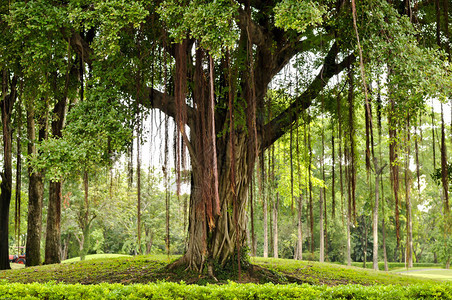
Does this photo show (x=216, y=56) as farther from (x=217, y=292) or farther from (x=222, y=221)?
(x=222, y=221)

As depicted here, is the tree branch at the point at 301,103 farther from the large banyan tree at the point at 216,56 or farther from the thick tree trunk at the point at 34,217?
the thick tree trunk at the point at 34,217

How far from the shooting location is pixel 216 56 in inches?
195

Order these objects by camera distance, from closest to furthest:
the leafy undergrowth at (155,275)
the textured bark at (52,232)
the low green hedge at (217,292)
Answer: the low green hedge at (217,292) → the leafy undergrowth at (155,275) → the textured bark at (52,232)

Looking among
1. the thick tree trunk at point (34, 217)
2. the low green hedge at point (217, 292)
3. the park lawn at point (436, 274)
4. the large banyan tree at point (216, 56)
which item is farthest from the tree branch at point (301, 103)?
the park lawn at point (436, 274)

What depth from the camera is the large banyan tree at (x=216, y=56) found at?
16.7 ft

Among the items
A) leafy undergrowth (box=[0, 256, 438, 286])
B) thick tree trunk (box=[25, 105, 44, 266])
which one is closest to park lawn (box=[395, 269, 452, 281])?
leafy undergrowth (box=[0, 256, 438, 286])

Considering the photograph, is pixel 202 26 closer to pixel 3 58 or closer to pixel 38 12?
pixel 38 12

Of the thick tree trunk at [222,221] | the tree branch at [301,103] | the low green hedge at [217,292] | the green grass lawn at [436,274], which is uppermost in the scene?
the tree branch at [301,103]

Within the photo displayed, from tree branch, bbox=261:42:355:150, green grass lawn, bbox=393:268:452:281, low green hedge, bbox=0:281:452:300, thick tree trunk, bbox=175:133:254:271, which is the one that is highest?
tree branch, bbox=261:42:355:150

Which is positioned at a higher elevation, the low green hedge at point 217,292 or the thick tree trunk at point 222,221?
the thick tree trunk at point 222,221

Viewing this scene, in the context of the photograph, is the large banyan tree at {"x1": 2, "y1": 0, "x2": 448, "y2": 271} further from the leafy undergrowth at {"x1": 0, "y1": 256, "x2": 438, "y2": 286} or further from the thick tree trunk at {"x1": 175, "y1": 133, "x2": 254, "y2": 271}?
the leafy undergrowth at {"x1": 0, "y1": 256, "x2": 438, "y2": 286}

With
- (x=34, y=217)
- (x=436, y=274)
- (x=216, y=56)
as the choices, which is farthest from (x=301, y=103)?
(x=436, y=274)

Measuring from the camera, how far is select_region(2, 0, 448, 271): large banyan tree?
5.10 metres

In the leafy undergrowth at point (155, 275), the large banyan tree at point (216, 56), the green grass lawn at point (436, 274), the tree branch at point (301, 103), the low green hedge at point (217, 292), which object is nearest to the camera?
the low green hedge at point (217, 292)
